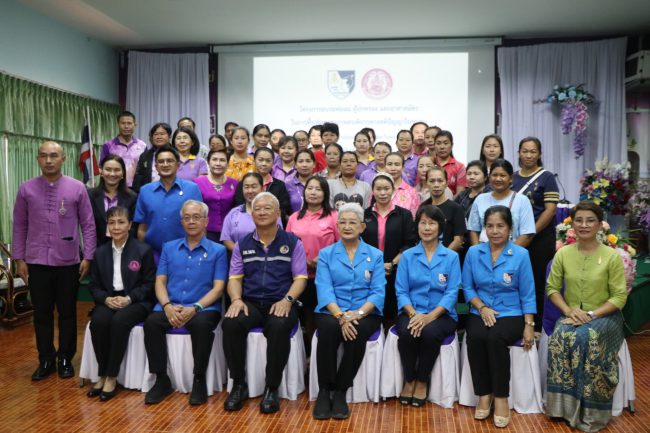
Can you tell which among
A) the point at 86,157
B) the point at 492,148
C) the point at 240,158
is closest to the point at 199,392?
the point at 240,158

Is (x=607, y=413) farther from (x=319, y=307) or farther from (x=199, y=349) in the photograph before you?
(x=199, y=349)

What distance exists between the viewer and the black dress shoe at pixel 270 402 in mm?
3281

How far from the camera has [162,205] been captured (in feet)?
13.0

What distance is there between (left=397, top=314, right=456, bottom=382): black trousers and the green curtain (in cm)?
519

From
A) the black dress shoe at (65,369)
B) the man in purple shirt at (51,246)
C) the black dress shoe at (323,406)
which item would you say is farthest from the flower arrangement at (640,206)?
the black dress shoe at (65,369)

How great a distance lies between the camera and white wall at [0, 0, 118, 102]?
21.7 ft

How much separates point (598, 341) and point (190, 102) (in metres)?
7.44

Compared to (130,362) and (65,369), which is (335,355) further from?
(65,369)

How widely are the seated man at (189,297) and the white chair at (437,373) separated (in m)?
1.15

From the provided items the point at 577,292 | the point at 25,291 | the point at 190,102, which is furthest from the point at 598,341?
the point at 190,102

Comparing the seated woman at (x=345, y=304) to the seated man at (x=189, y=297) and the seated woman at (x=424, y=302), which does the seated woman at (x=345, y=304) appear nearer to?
the seated woman at (x=424, y=302)

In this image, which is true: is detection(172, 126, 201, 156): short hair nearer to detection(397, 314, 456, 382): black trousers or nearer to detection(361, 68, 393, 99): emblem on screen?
detection(397, 314, 456, 382): black trousers

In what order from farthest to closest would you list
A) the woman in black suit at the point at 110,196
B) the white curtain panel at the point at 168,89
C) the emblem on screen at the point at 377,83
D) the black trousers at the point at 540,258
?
the white curtain panel at the point at 168,89, the emblem on screen at the point at 377,83, the woman in black suit at the point at 110,196, the black trousers at the point at 540,258

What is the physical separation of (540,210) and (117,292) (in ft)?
10.0
